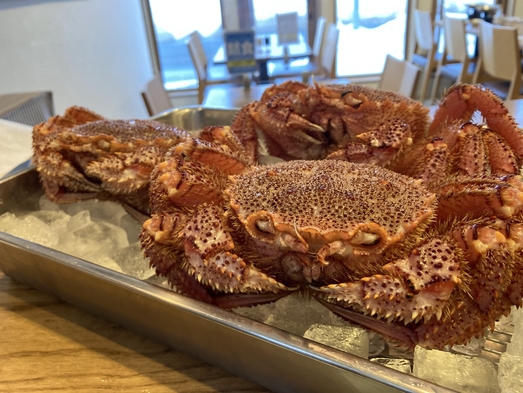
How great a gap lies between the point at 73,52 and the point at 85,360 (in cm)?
335

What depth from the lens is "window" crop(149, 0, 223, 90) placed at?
15.8 ft

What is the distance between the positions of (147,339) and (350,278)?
39 cm

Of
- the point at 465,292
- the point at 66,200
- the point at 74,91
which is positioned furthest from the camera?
the point at 74,91

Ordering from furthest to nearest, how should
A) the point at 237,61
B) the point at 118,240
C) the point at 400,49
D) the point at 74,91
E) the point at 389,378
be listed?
the point at 400,49 → the point at 74,91 → the point at 237,61 → the point at 118,240 → the point at 389,378

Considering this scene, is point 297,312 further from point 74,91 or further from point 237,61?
point 74,91

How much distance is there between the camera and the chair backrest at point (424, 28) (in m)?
4.34

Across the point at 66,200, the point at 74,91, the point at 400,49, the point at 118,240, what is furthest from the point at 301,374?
the point at 400,49

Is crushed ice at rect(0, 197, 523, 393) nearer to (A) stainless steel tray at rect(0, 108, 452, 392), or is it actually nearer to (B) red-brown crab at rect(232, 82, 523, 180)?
(A) stainless steel tray at rect(0, 108, 452, 392)

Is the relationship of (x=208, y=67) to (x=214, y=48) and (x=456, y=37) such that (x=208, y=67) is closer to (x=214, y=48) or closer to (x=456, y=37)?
(x=214, y=48)

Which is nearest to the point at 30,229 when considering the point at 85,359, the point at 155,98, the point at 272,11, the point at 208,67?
the point at 85,359

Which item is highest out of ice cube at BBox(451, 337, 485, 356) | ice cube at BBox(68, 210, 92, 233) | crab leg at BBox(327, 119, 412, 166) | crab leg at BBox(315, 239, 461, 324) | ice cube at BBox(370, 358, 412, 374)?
crab leg at BBox(327, 119, 412, 166)

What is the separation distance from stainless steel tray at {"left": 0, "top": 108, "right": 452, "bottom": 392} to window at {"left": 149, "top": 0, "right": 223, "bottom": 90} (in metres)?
4.59

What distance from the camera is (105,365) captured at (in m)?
0.71

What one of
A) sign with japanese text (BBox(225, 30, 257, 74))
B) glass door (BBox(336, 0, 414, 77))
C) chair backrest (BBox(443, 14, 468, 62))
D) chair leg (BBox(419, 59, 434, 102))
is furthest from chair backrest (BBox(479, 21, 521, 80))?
sign with japanese text (BBox(225, 30, 257, 74))
